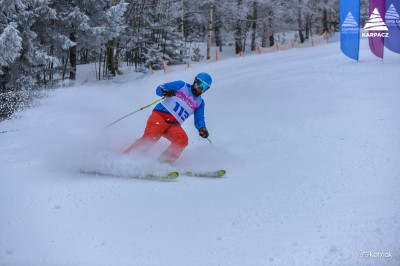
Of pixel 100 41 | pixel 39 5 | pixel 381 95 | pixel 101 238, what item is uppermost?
pixel 39 5

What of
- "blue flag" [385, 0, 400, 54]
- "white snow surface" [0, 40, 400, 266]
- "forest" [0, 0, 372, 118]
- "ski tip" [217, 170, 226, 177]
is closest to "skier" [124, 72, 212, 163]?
"white snow surface" [0, 40, 400, 266]

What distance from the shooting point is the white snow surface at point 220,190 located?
10.8 feet

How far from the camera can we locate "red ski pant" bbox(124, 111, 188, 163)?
6020mm

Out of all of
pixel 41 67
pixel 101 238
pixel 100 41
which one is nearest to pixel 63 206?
pixel 101 238

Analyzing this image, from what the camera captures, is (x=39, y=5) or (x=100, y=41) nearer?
→ (x=39, y=5)

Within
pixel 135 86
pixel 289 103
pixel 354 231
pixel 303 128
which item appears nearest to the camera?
pixel 354 231

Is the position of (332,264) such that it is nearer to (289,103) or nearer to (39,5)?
(289,103)

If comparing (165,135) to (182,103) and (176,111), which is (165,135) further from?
(182,103)

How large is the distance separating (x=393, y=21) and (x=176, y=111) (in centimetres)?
968

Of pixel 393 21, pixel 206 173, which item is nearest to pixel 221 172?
pixel 206 173

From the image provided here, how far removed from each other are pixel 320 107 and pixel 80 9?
11.6m

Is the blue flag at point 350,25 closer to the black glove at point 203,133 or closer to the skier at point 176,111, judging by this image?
the skier at point 176,111

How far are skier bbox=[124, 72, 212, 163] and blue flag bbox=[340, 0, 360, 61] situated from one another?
8.84 m

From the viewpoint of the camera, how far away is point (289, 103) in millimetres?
9656
